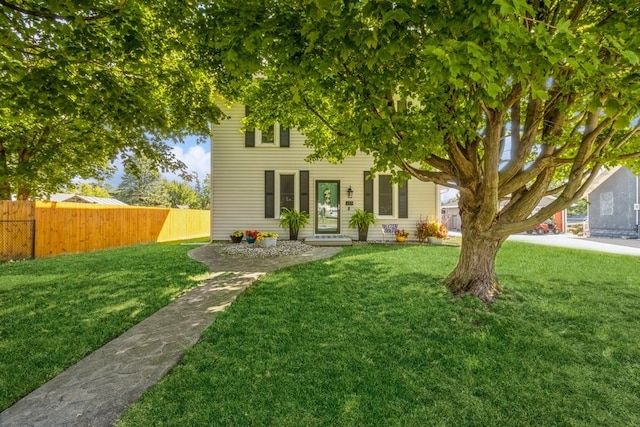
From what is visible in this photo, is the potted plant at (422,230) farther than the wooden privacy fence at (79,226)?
Yes

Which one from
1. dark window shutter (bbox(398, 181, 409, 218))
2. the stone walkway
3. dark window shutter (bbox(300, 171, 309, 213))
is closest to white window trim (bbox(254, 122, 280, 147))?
dark window shutter (bbox(300, 171, 309, 213))

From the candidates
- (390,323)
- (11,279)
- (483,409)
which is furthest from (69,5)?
(11,279)

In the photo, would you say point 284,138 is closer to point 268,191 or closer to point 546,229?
point 268,191

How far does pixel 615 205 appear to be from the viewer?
55.9ft

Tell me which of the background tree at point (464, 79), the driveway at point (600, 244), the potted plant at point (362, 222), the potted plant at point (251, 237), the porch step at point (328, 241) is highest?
the background tree at point (464, 79)

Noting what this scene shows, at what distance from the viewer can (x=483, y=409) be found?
7.30 feet

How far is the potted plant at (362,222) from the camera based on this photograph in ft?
36.0

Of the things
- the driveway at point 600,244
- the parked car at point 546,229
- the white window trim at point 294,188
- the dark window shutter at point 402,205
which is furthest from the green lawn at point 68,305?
the parked car at point 546,229

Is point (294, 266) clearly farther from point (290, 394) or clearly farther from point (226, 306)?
point (290, 394)

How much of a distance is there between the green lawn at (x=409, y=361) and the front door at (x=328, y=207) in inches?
252

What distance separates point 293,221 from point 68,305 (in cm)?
711

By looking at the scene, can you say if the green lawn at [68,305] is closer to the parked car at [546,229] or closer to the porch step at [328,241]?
the porch step at [328,241]

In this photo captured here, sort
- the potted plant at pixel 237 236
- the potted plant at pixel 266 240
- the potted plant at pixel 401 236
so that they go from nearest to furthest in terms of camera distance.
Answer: the potted plant at pixel 266 240 < the potted plant at pixel 237 236 < the potted plant at pixel 401 236

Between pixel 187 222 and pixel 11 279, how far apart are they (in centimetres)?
1280
